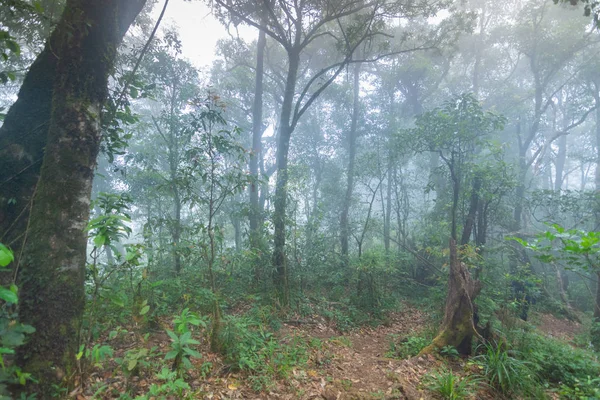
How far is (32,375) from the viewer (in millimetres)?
2400

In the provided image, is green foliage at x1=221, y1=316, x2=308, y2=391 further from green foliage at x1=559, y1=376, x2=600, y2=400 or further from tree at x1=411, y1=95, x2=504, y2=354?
green foliage at x1=559, y1=376, x2=600, y2=400

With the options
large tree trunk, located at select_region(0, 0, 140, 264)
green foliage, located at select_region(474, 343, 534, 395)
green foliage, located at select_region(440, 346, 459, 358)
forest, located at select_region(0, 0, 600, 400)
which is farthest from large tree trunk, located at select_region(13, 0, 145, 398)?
green foliage, located at select_region(440, 346, 459, 358)

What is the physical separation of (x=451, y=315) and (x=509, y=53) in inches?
843

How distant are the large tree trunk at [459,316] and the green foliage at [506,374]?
2.52 ft

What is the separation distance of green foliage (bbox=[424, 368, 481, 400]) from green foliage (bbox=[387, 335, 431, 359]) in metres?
0.99

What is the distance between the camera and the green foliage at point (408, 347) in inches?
199

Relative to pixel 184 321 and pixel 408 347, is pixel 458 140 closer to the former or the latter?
pixel 408 347

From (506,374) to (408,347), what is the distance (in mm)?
1656

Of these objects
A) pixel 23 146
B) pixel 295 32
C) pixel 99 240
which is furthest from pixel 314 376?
pixel 295 32

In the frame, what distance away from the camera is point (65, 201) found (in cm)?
272

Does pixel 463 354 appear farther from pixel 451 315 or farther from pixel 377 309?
pixel 377 309

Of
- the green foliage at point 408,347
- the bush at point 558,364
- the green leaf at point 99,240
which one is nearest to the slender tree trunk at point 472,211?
the bush at point 558,364

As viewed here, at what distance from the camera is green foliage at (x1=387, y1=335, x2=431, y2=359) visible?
506 centimetres

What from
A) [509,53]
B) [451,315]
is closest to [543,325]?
[451,315]
